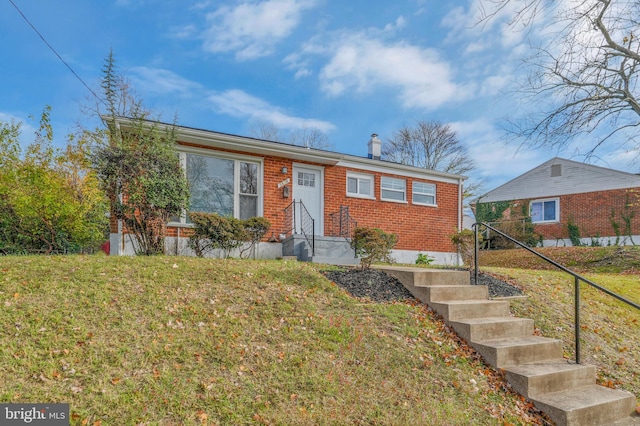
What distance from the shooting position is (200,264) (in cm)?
588

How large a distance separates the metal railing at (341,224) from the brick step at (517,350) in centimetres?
694

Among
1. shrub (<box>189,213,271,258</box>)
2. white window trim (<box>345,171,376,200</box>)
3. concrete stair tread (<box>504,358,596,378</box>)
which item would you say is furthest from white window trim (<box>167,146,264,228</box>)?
concrete stair tread (<box>504,358,596,378</box>)

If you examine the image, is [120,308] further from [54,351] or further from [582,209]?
[582,209]

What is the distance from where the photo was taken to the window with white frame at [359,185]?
11.7m

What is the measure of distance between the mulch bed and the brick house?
373 centimetres

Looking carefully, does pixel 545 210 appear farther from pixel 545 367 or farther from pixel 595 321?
pixel 545 367

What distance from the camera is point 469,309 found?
4.83 metres

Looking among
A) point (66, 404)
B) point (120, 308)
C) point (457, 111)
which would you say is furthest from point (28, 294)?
point (457, 111)

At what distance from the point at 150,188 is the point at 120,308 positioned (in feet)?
12.1

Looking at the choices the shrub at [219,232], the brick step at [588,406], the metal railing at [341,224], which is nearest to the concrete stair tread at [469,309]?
the brick step at [588,406]

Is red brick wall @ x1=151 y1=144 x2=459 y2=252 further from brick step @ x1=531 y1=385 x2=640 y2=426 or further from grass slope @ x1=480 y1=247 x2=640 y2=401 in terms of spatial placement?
brick step @ x1=531 y1=385 x2=640 y2=426

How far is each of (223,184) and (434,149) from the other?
23.0 metres

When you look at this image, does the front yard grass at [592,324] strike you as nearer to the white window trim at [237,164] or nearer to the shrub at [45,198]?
the white window trim at [237,164]

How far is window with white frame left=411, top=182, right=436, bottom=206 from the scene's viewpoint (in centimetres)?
1270
